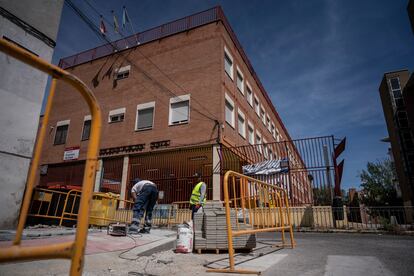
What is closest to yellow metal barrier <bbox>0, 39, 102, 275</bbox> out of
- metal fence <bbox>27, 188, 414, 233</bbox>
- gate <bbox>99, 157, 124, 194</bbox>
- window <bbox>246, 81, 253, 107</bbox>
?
metal fence <bbox>27, 188, 414, 233</bbox>

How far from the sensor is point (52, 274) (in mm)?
3002

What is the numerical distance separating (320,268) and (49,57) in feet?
30.5

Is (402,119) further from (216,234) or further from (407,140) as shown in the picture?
(216,234)

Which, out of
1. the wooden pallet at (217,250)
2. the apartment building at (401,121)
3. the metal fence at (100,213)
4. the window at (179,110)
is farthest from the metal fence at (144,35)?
the apartment building at (401,121)

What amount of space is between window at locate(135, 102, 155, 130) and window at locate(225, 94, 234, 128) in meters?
4.83

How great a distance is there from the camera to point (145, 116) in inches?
676

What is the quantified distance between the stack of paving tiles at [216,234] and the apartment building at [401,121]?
87.3ft

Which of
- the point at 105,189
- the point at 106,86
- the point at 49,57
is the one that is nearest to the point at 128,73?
the point at 106,86

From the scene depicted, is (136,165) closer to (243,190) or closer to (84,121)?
(84,121)

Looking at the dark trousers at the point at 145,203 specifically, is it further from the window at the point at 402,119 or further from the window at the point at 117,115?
the window at the point at 402,119

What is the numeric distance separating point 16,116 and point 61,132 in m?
14.5

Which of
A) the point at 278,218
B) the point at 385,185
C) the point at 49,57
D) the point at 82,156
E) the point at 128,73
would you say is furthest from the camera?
the point at 385,185

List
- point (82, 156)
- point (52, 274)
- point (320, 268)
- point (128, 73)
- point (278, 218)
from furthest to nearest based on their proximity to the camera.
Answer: point (128, 73), point (82, 156), point (278, 218), point (320, 268), point (52, 274)

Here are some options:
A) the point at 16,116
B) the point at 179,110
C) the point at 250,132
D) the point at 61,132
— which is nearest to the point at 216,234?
the point at 16,116
